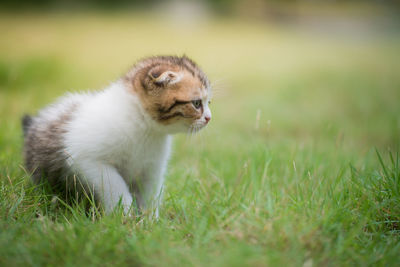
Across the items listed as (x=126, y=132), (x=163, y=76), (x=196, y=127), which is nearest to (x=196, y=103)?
(x=196, y=127)

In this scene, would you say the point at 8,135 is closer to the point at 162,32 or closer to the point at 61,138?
the point at 61,138

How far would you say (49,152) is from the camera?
7.80 feet

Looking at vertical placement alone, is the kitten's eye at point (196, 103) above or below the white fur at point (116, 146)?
above

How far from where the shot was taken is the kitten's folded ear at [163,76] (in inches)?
87.9

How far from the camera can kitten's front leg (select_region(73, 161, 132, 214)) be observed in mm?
2145

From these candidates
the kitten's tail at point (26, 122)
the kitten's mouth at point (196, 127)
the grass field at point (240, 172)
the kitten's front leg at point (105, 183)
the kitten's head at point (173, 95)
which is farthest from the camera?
the kitten's tail at point (26, 122)

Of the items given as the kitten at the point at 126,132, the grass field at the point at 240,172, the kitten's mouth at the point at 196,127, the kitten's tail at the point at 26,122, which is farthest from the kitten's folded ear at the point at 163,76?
the kitten's tail at the point at 26,122

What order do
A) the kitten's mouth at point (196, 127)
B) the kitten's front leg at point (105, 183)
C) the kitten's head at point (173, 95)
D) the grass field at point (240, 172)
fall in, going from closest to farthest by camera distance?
the grass field at point (240, 172), the kitten's front leg at point (105, 183), the kitten's head at point (173, 95), the kitten's mouth at point (196, 127)

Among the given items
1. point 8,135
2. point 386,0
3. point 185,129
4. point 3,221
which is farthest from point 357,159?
point 386,0

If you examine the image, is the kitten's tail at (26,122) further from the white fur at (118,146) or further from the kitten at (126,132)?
the white fur at (118,146)

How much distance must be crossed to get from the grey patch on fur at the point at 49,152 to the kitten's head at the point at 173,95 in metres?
0.63

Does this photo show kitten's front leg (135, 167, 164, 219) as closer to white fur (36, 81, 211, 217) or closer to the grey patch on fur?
white fur (36, 81, 211, 217)

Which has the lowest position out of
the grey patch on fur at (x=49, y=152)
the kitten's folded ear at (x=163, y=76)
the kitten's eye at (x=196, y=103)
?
the grey patch on fur at (x=49, y=152)

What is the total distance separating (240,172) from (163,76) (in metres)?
0.96
